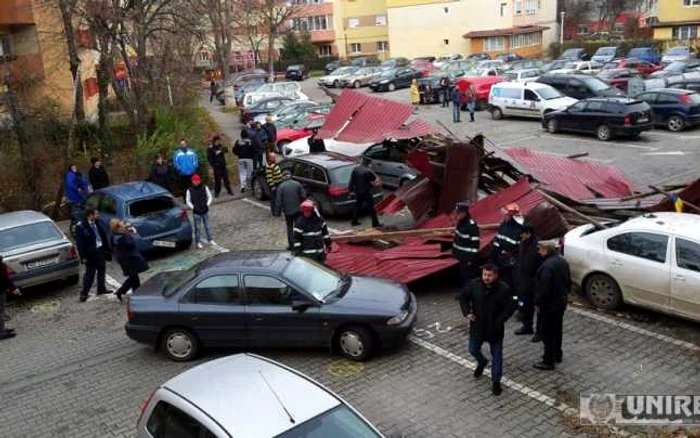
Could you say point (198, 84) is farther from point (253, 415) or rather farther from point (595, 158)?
point (253, 415)

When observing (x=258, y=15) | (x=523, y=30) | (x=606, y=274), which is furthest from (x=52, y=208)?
(x=523, y=30)

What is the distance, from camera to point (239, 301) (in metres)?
9.06

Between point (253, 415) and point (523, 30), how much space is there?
6416cm

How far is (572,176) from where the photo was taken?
14.5 metres

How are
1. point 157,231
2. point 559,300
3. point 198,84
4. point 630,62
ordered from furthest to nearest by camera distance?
1. point 630,62
2. point 198,84
3. point 157,231
4. point 559,300

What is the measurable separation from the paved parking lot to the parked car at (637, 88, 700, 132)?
53.0ft

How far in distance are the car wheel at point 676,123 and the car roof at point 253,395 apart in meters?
21.8

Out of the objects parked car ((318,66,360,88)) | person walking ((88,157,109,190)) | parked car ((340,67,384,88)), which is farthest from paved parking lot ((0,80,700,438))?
parked car ((318,66,360,88))

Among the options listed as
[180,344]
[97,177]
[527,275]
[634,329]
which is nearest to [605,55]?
[97,177]

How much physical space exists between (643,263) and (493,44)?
187 ft

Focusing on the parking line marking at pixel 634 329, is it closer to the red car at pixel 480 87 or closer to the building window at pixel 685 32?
the red car at pixel 480 87

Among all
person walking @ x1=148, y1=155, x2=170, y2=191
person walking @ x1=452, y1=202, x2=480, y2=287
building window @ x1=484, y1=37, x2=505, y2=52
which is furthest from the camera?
building window @ x1=484, y1=37, x2=505, y2=52

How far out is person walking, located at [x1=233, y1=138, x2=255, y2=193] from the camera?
739 inches

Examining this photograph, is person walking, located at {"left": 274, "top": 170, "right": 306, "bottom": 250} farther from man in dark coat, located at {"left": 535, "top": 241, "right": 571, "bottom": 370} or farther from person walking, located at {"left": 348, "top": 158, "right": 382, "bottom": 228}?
man in dark coat, located at {"left": 535, "top": 241, "right": 571, "bottom": 370}
